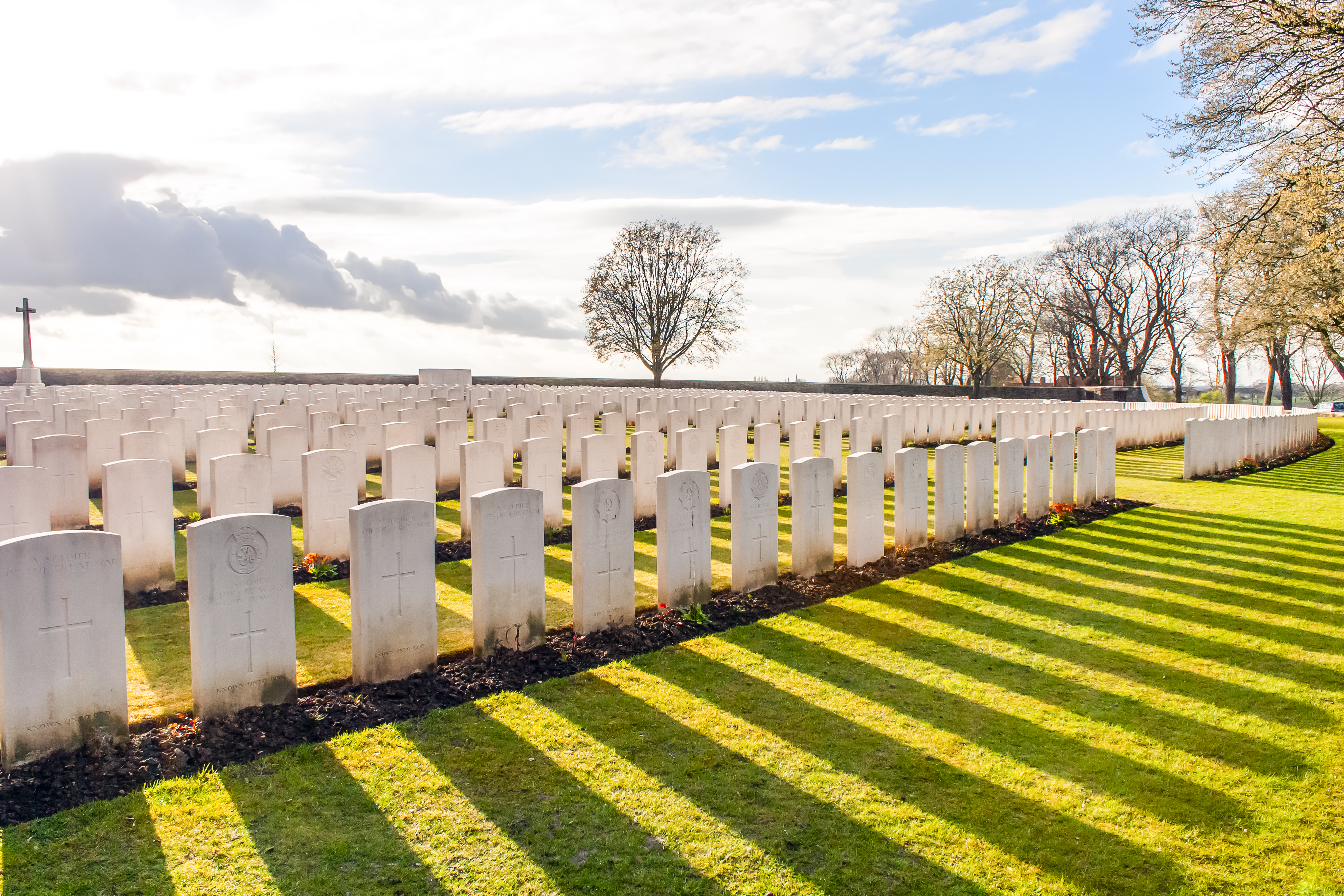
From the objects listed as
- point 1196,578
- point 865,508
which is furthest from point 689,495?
point 1196,578

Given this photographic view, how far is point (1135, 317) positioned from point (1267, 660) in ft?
138

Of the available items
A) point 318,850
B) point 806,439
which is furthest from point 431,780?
point 806,439

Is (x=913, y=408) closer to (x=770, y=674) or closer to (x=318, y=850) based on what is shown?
(x=770, y=674)

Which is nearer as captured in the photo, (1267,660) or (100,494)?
(1267,660)

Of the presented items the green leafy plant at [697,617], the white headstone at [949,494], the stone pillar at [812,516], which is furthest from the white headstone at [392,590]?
the white headstone at [949,494]

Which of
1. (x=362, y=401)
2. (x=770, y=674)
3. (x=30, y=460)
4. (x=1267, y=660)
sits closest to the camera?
(x=770, y=674)

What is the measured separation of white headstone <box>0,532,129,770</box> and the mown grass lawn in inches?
20.4

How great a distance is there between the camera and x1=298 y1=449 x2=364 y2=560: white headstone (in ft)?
23.0

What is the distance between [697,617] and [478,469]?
339 centimetres

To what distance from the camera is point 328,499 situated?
7078 mm

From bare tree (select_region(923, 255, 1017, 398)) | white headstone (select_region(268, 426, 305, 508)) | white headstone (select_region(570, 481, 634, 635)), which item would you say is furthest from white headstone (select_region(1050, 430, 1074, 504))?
bare tree (select_region(923, 255, 1017, 398))

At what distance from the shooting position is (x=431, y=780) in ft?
11.4

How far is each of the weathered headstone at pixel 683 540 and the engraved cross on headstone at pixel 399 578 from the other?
1.79 meters

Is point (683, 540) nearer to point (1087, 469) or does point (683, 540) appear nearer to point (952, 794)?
point (952, 794)
